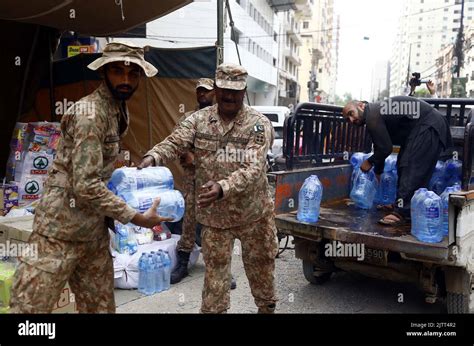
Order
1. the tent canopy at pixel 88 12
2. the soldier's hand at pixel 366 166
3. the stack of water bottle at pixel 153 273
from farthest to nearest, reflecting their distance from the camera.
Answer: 1. the tent canopy at pixel 88 12
2. the soldier's hand at pixel 366 166
3. the stack of water bottle at pixel 153 273

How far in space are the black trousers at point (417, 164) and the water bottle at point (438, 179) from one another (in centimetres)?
42

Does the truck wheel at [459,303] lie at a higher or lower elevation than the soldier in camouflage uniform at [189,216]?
lower

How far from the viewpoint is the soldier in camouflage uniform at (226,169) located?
10.1 ft

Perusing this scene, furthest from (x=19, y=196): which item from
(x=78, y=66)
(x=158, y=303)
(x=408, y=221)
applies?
(x=408, y=221)

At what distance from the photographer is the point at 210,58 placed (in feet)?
21.1

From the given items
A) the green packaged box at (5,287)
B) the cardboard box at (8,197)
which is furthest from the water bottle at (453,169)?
the cardboard box at (8,197)

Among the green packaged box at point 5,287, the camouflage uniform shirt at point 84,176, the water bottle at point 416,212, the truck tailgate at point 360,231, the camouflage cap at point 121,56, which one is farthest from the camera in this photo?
the water bottle at point 416,212

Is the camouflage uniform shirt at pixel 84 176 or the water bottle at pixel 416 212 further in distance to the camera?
the water bottle at pixel 416 212

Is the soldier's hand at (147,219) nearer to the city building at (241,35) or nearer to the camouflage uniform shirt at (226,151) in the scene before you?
the camouflage uniform shirt at (226,151)

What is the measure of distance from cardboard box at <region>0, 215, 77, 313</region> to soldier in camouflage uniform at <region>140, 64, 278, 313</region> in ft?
3.48

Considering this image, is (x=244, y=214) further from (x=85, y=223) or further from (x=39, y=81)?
(x=39, y=81)

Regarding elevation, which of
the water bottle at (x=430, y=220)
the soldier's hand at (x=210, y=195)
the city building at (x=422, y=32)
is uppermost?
the city building at (x=422, y=32)

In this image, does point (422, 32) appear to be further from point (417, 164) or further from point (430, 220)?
point (430, 220)

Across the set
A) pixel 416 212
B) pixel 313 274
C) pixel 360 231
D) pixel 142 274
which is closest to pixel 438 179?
pixel 416 212
